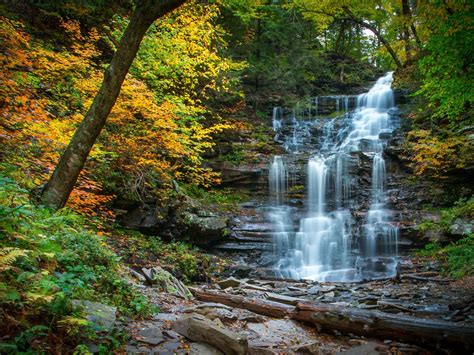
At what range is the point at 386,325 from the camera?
536 centimetres

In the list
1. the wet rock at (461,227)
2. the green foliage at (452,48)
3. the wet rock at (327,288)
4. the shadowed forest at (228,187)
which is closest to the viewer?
the shadowed forest at (228,187)

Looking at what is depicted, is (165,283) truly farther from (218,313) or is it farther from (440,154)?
(440,154)

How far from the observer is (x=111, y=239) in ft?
32.5

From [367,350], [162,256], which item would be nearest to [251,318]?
[367,350]

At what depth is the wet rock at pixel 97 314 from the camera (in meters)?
3.22

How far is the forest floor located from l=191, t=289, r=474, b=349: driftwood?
92 mm

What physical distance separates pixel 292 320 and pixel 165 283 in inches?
112

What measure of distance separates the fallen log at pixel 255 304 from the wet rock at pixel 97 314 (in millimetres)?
3735

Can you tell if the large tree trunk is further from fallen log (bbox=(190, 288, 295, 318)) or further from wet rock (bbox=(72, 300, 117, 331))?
fallen log (bbox=(190, 288, 295, 318))

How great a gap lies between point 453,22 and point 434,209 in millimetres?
10075

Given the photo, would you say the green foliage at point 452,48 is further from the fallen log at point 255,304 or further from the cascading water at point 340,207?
the cascading water at point 340,207

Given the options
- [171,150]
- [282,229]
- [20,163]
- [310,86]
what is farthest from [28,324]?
[310,86]

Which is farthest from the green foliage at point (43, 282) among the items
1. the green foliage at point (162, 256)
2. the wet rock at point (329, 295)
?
the wet rock at point (329, 295)

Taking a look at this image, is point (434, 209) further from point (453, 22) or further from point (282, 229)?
point (453, 22)
